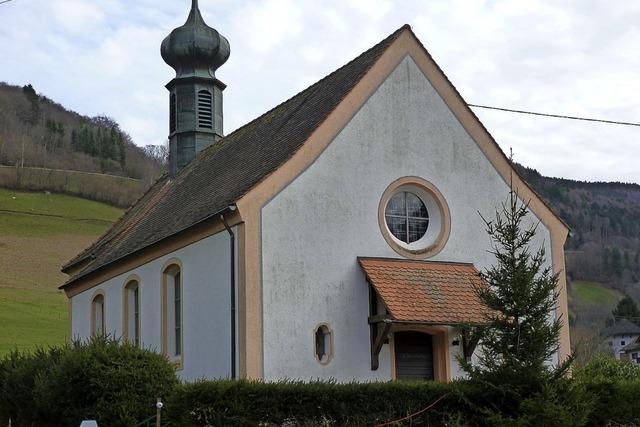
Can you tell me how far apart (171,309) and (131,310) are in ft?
9.30

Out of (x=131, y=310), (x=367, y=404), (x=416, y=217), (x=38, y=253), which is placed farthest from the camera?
(x=38, y=253)

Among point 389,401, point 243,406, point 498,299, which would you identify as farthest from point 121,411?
point 498,299

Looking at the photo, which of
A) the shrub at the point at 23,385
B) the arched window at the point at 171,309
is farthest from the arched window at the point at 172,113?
the shrub at the point at 23,385

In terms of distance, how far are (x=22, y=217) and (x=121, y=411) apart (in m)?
65.6

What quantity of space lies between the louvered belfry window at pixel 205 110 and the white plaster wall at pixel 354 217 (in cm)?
1065

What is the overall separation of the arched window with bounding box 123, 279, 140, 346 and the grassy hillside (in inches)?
924

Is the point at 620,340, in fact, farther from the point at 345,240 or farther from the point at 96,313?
the point at 345,240

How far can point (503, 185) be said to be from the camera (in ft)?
75.6

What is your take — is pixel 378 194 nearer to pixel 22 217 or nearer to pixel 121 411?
pixel 121 411

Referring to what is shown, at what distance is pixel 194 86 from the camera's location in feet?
102

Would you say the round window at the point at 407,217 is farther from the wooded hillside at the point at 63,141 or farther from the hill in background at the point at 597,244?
the hill in background at the point at 597,244

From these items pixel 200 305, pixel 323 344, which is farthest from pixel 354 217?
pixel 200 305

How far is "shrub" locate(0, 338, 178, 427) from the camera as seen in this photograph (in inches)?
648

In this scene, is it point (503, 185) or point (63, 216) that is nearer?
point (503, 185)
